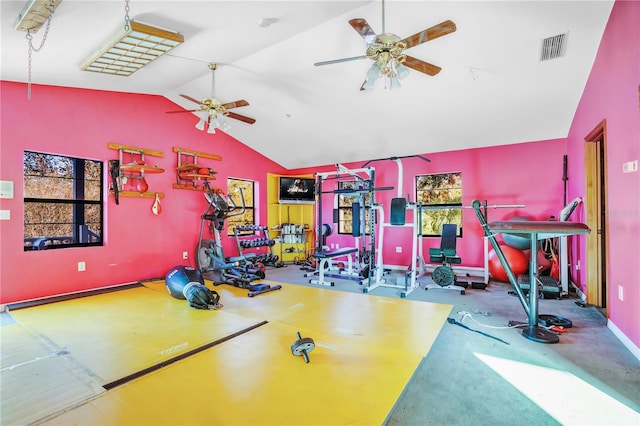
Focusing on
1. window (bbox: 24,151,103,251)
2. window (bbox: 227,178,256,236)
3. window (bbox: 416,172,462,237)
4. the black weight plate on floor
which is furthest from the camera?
window (bbox: 227,178,256,236)

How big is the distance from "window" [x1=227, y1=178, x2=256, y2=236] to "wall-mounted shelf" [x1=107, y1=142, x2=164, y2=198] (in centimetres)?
187

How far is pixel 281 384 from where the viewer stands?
2080 mm

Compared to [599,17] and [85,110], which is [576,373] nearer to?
[599,17]

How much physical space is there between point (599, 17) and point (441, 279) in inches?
147

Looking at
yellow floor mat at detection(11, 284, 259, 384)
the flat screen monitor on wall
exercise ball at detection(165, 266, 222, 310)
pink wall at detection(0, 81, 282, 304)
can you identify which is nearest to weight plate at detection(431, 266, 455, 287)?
yellow floor mat at detection(11, 284, 259, 384)

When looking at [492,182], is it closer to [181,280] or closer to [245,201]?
[245,201]

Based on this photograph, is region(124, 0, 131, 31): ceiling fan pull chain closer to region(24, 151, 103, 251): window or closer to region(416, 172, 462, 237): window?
region(24, 151, 103, 251): window

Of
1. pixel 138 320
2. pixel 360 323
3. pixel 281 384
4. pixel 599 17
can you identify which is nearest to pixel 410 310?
pixel 360 323

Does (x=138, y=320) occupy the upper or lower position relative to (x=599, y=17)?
lower

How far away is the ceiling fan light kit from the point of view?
2.86m

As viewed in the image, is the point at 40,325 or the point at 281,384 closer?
the point at 281,384

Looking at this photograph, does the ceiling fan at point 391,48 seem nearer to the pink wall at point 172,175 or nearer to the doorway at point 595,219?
the pink wall at point 172,175

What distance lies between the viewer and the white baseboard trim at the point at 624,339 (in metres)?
2.53

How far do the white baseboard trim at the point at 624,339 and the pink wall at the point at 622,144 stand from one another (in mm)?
33
